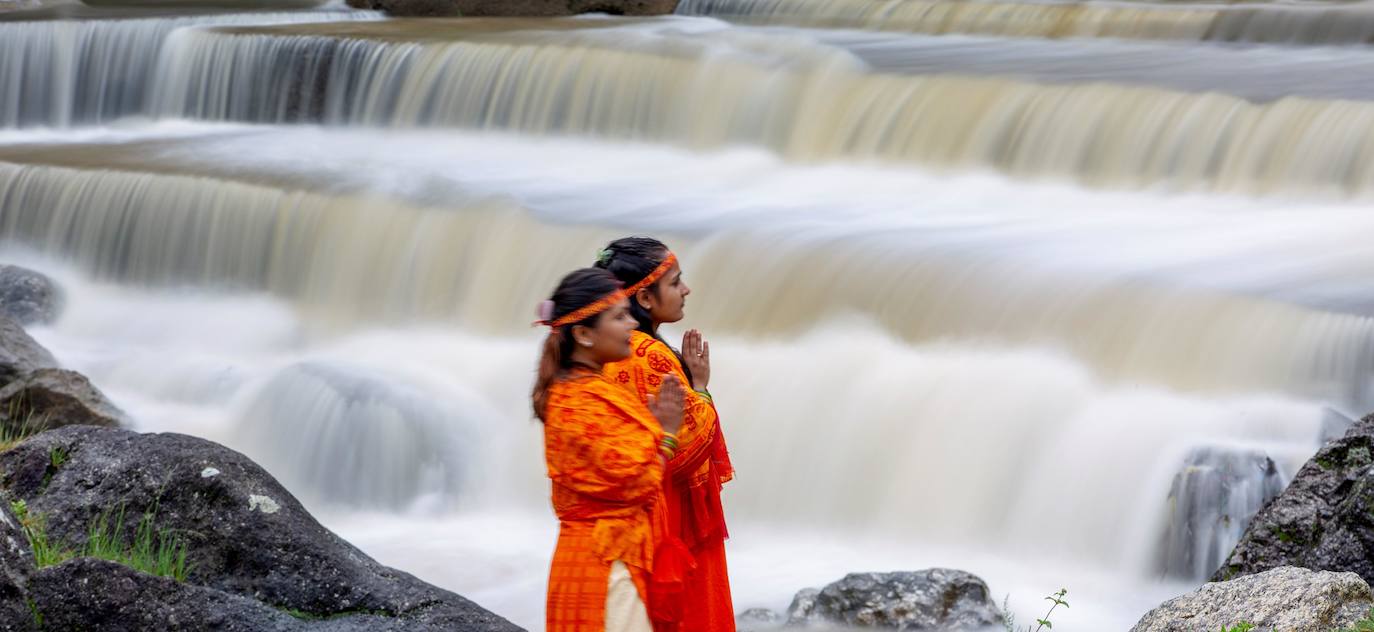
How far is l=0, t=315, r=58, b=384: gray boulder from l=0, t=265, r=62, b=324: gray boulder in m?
1.78

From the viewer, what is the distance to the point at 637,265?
4.11 m

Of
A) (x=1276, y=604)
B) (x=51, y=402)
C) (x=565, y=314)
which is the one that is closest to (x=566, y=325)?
(x=565, y=314)

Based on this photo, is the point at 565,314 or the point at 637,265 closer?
the point at 565,314

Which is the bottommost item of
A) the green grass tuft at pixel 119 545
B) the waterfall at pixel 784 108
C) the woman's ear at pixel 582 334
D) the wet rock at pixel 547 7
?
the green grass tuft at pixel 119 545

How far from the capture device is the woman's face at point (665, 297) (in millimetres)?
4125

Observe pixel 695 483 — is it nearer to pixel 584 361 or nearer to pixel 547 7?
pixel 584 361

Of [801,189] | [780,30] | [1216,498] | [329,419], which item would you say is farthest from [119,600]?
[780,30]

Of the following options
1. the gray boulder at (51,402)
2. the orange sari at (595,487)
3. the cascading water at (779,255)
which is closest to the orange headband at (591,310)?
the orange sari at (595,487)

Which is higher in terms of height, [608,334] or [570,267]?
[570,267]

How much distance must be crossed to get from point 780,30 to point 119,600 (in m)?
11.4

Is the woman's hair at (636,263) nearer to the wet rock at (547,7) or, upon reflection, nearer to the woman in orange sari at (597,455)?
the woman in orange sari at (597,455)

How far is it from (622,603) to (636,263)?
32.4 inches

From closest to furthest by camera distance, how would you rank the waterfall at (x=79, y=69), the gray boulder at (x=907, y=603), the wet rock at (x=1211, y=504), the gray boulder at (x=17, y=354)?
the gray boulder at (x=907, y=603), the wet rock at (x=1211, y=504), the gray boulder at (x=17, y=354), the waterfall at (x=79, y=69)

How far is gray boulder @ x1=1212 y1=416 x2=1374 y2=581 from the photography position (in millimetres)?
5398
